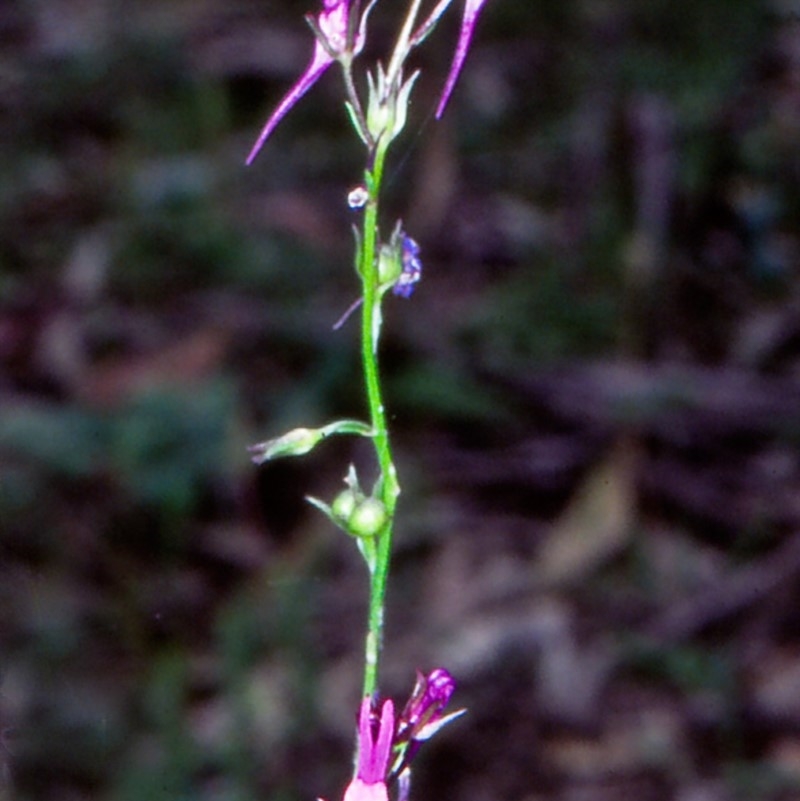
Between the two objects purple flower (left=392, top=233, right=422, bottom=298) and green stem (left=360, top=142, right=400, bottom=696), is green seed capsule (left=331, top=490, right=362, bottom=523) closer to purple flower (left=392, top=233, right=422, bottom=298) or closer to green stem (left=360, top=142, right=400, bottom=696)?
green stem (left=360, top=142, right=400, bottom=696)

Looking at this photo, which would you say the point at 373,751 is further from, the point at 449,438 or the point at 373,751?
the point at 449,438

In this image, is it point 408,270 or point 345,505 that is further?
point 408,270

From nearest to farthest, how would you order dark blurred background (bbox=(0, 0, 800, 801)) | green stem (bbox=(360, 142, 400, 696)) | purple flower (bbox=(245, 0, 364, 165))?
1. green stem (bbox=(360, 142, 400, 696))
2. purple flower (bbox=(245, 0, 364, 165))
3. dark blurred background (bbox=(0, 0, 800, 801))

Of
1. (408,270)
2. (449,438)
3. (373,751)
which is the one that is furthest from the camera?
(449,438)

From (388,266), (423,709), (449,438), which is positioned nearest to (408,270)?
(388,266)

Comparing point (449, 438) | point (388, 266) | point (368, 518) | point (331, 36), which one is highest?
point (449, 438)

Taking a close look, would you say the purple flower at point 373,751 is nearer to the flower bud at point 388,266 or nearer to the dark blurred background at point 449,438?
the flower bud at point 388,266

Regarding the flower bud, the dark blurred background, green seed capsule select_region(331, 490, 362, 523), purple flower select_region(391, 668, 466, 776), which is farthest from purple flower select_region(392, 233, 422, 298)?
the dark blurred background

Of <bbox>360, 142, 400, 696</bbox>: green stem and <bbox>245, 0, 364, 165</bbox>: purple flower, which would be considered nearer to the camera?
<bbox>360, 142, 400, 696</bbox>: green stem
